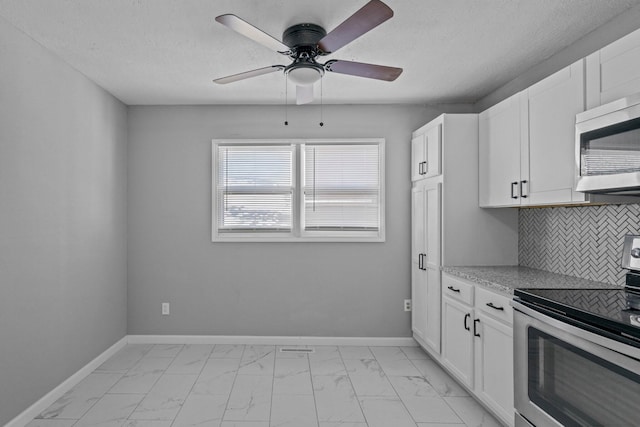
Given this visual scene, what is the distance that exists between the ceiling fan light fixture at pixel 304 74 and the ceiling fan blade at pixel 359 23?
0.47 ft

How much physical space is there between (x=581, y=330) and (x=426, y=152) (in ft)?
7.21

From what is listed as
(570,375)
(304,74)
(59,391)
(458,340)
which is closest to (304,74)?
(304,74)

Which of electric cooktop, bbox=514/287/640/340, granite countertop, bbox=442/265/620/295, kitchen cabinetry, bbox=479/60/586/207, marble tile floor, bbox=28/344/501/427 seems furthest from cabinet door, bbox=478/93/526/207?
marble tile floor, bbox=28/344/501/427

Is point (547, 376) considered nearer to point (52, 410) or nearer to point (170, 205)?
point (52, 410)

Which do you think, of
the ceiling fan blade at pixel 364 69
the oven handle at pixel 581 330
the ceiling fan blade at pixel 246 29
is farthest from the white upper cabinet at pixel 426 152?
the ceiling fan blade at pixel 246 29

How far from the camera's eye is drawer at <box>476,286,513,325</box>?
221 centimetres

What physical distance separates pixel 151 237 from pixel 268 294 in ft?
4.41

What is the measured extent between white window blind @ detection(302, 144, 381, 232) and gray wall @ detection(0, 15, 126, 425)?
189 centimetres

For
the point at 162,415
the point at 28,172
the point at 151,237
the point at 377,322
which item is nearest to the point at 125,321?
the point at 151,237

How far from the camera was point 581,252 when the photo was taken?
254cm

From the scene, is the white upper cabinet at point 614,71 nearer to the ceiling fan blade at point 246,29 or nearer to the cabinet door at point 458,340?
the cabinet door at point 458,340

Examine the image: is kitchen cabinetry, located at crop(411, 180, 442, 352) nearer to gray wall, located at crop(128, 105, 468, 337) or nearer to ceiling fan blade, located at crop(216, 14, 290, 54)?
gray wall, located at crop(128, 105, 468, 337)

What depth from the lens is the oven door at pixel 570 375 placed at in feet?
4.54

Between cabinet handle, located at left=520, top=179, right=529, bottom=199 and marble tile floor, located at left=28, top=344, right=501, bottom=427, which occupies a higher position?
cabinet handle, located at left=520, top=179, right=529, bottom=199
